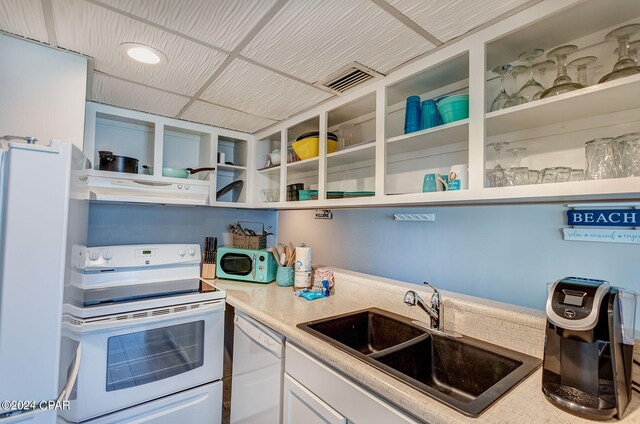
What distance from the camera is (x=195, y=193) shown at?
82.4 inches

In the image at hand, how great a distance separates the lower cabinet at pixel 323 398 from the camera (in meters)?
0.96

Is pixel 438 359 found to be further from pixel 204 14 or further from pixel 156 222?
pixel 156 222

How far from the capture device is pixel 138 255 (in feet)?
6.86

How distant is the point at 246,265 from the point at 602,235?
201 cm

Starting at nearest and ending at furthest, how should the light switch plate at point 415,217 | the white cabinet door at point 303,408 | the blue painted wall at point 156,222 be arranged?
the white cabinet door at point 303,408 < the light switch plate at point 415,217 < the blue painted wall at point 156,222

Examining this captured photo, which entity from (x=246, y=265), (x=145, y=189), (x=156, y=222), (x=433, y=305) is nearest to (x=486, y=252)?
(x=433, y=305)

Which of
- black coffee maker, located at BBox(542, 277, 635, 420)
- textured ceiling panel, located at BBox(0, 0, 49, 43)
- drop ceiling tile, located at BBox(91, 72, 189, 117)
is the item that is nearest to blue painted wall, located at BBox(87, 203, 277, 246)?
drop ceiling tile, located at BBox(91, 72, 189, 117)

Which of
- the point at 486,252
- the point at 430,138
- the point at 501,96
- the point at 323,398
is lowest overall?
the point at 323,398

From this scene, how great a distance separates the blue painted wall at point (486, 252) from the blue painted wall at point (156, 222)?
1.21 metres

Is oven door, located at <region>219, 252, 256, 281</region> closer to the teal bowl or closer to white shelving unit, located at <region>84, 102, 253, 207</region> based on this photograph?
white shelving unit, located at <region>84, 102, 253, 207</region>

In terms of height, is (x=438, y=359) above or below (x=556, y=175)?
below

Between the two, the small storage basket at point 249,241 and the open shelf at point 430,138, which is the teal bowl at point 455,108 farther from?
the small storage basket at point 249,241

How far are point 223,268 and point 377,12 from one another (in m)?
1.97

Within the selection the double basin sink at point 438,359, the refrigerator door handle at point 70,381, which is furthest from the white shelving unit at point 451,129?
the refrigerator door handle at point 70,381
